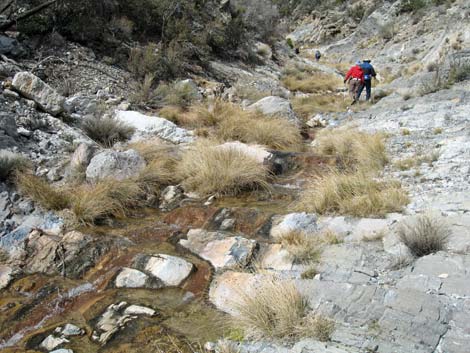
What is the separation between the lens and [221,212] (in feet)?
21.8

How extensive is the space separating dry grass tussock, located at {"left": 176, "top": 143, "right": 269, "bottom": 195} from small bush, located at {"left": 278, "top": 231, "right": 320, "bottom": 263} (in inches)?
87.9

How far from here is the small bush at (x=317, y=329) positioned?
11.3 feet

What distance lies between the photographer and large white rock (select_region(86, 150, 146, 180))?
7324mm

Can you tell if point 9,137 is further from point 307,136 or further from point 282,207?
point 307,136

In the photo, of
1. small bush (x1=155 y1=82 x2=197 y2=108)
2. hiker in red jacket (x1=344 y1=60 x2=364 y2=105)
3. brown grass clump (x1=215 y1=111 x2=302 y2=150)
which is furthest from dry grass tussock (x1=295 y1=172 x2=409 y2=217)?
hiker in red jacket (x1=344 y1=60 x2=364 y2=105)

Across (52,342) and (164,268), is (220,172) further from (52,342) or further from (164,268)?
(52,342)

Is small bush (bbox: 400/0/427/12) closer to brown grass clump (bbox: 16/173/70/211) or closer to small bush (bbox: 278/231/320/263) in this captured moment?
small bush (bbox: 278/231/320/263)

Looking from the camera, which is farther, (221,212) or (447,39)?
(447,39)

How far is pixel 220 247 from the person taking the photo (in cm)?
554

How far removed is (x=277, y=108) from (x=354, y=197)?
6240 millimetres

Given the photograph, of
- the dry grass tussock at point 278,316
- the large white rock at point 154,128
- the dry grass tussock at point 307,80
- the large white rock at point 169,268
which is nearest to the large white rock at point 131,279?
the large white rock at point 169,268

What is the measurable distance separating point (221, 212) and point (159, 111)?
5397 millimetres

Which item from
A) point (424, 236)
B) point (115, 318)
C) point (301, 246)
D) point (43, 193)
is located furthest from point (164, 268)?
point (424, 236)

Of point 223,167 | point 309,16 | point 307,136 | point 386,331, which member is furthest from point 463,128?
point 309,16
